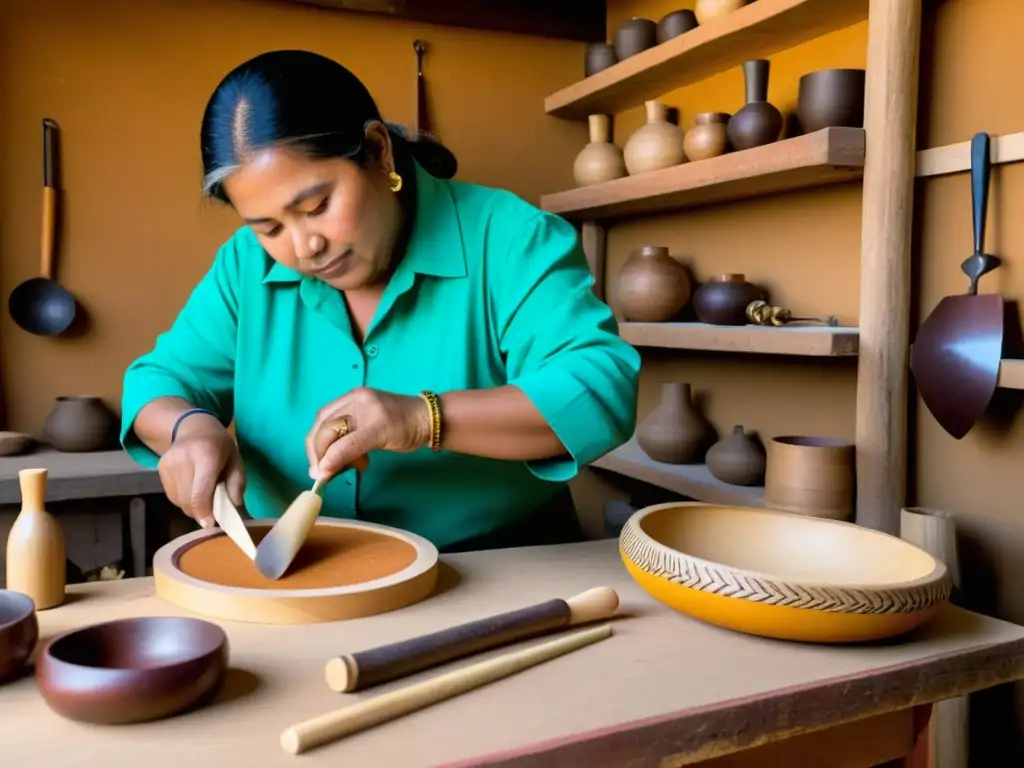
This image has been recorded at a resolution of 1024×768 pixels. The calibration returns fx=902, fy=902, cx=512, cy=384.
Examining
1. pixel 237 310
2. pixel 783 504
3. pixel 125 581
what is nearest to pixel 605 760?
pixel 125 581

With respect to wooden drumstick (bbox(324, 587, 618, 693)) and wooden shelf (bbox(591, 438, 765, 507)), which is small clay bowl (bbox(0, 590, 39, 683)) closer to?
wooden drumstick (bbox(324, 587, 618, 693))

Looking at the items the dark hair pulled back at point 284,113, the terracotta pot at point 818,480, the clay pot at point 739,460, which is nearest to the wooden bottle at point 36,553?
the dark hair pulled back at point 284,113

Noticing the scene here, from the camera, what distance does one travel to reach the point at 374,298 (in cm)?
156

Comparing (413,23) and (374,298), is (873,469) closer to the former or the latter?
(374,298)

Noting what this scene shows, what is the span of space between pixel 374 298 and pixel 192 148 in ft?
5.75

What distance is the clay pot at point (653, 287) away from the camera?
2762mm

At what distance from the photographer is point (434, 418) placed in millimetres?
1254

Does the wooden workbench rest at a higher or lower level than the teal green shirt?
lower

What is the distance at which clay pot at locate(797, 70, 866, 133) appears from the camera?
7.08 feet

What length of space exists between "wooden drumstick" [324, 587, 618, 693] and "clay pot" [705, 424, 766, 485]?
5.04 ft

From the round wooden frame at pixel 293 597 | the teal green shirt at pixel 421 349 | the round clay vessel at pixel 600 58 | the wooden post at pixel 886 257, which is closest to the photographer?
the round wooden frame at pixel 293 597

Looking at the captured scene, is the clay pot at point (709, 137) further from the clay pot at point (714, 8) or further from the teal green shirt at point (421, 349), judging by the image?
the teal green shirt at point (421, 349)

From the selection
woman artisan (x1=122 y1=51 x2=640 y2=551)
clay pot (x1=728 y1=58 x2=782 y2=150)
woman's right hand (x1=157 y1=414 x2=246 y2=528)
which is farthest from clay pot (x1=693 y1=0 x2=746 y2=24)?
woman's right hand (x1=157 y1=414 x2=246 y2=528)

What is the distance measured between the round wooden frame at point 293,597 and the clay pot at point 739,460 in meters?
1.53
